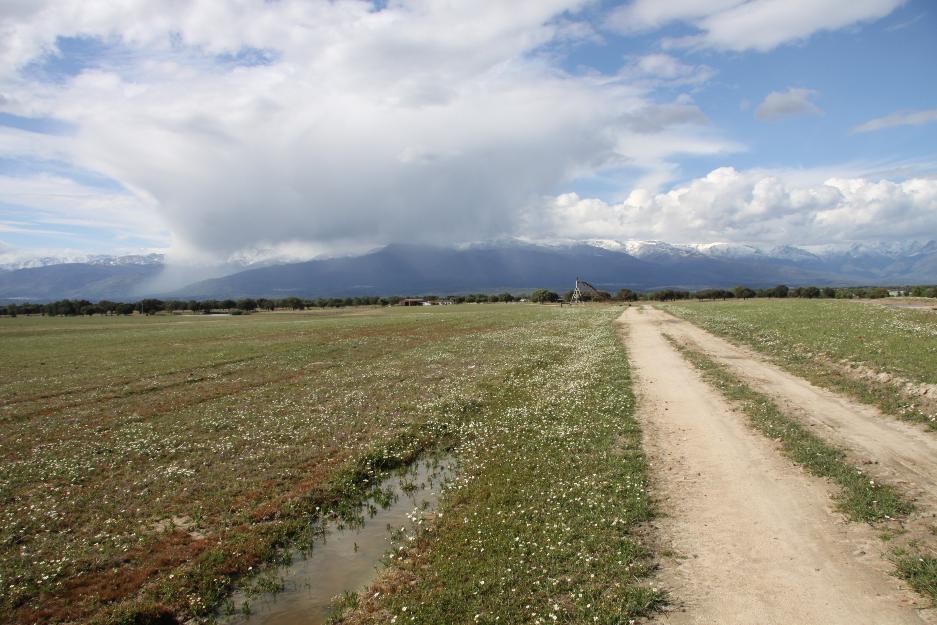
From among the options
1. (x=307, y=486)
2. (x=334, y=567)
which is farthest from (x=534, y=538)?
(x=307, y=486)

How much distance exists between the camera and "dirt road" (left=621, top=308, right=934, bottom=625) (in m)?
8.29

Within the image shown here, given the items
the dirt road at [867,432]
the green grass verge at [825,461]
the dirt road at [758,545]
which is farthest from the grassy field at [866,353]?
the dirt road at [758,545]

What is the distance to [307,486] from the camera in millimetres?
15297

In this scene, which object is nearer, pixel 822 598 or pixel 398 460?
pixel 822 598

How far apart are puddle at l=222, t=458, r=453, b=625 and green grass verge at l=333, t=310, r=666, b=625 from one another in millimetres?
623

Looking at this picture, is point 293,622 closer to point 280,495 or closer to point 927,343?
point 280,495

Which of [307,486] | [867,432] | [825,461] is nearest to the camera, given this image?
[825,461]

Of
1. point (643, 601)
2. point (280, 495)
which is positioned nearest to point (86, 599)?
point (280, 495)

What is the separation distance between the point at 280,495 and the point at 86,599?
5250 millimetres

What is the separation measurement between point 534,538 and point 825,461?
9.43 m

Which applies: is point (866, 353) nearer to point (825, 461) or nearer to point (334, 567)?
point (825, 461)

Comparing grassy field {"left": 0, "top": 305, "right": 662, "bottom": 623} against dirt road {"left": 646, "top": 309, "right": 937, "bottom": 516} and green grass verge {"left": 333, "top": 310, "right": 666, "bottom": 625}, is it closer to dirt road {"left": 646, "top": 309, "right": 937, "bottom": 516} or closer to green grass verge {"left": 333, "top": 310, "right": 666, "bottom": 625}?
green grass verge {"left": 333, "top": 310, "right": 666, "bottom": 625}

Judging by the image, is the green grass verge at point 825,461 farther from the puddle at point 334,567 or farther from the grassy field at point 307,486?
the puddle at point 334,567

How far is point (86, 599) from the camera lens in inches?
395
